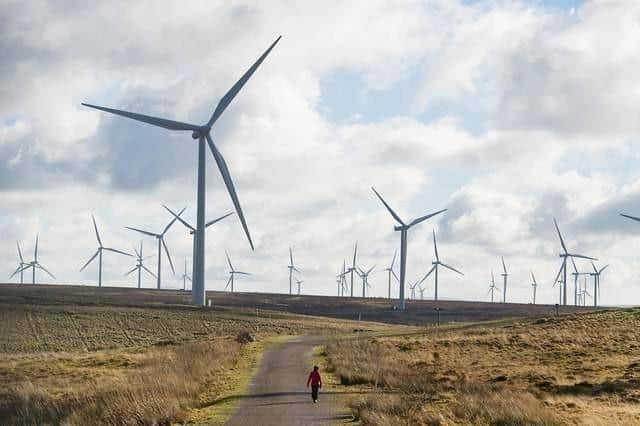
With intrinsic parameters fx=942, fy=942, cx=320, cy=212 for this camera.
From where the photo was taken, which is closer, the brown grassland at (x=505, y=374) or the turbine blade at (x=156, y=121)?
the brown grassland at (x=505, y=374)

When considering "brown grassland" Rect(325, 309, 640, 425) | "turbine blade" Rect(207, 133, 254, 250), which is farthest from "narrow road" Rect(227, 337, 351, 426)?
"turbine blade" Rect(207, 133, 254, 250)

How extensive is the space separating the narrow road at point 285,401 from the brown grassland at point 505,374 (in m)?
1.24

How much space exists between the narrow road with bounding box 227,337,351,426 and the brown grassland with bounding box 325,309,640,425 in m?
1.24

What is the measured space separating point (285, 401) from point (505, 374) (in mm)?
15540

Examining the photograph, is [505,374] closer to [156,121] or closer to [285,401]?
[285,401]

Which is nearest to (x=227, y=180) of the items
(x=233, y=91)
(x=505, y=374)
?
(x=233, y=91)

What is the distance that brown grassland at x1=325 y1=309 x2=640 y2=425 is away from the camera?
86.7 feet

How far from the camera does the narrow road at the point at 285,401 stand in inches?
1045

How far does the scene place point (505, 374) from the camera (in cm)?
4378

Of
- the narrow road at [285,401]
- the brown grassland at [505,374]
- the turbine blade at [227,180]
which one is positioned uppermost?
the turbine blade at [227,180]

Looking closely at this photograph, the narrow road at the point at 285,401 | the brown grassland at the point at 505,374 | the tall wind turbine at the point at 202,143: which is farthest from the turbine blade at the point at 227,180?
the narrow road at the point at 285,401

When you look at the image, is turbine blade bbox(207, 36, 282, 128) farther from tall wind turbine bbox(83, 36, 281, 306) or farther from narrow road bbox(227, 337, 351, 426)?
narrow road bbox(227, 337, 351, 426)

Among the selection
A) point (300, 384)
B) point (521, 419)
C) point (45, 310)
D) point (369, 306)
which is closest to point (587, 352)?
point (300, 384)

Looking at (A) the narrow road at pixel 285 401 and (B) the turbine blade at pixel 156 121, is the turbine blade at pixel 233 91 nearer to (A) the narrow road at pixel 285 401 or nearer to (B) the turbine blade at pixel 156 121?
(B) the turbine blade at pixel 156 121
